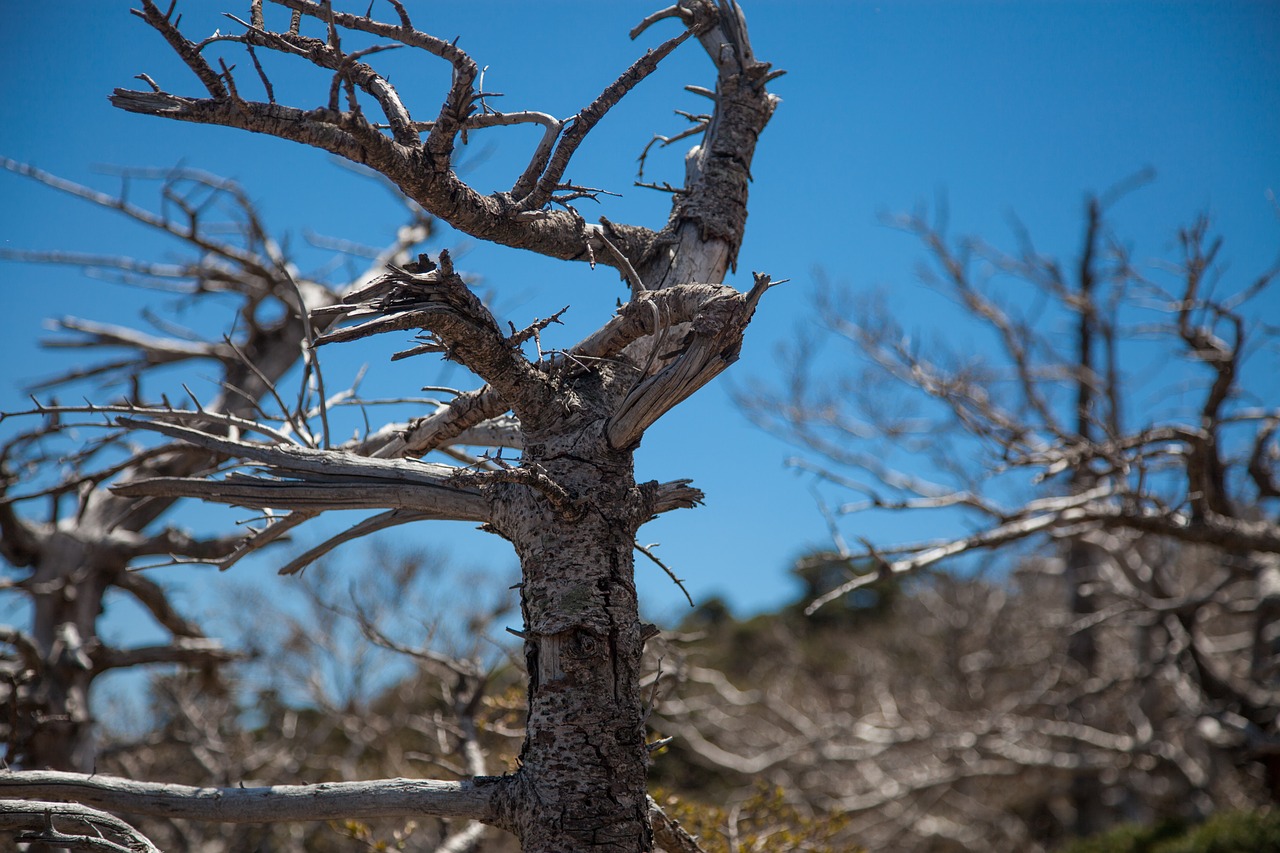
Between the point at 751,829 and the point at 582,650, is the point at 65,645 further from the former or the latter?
the point at 582,650

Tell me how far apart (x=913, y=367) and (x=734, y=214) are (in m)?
3.62

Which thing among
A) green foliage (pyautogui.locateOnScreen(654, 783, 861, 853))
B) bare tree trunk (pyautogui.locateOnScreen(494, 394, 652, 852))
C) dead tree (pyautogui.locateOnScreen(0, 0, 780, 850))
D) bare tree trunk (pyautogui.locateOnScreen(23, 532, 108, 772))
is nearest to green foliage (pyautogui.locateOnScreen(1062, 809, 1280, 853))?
green foliage (pyautogui.locateOnScreen(654, 783, 861, 853))

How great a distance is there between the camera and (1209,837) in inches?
313

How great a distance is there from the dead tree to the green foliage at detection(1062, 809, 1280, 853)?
6804 mm

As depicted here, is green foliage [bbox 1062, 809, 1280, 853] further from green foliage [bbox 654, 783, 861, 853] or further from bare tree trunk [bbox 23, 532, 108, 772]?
bare tree trunk [bbox 23, 532, 108, 772]

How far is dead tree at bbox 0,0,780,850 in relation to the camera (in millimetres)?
2561

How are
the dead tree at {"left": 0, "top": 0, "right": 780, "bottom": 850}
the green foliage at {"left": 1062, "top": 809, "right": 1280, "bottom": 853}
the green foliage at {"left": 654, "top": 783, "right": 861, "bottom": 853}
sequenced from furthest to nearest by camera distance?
the green foliage at {"left": 1062, "top": 809, "right": 1280, "bottom": 853}
the green foliage at {"left": 654, "top": 783, "right": 861, "bottom": 853}
the dead tree at {"left": 0, "top": 0, "right": 780, "bottom": 850}

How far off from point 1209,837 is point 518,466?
799 centimetres

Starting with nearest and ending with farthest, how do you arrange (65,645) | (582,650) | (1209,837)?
(582,650) < (65,645) < (1209,837)

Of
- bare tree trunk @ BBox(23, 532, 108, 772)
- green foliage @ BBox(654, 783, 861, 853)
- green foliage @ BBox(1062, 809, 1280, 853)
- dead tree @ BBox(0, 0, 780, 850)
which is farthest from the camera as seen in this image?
green foliage @ BBox(1062, 809, 1280, 853)

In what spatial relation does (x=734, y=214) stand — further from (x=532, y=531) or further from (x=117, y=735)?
(x=117, y=735)

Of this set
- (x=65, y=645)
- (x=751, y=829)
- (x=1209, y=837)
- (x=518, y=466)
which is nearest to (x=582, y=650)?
(x=518, y=466)

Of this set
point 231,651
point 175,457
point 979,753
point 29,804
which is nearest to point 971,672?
point 979,753

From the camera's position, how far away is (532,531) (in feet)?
9.42
